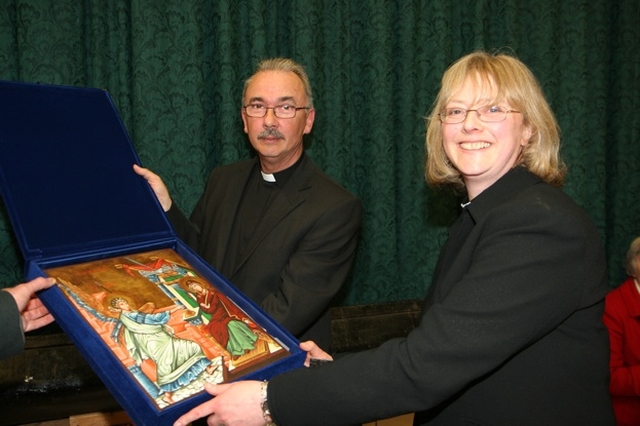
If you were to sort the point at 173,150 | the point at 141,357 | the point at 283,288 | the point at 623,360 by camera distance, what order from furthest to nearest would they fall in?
the point at 173,150 → the point at 623,360 → the point at 283,288 → the point at 141,357

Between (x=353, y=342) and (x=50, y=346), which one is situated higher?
(x=50, y=346)

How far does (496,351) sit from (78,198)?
1.25 m

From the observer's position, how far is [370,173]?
122 inches

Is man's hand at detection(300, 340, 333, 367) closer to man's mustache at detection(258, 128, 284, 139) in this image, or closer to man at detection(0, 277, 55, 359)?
man at detection(0, 277, 55, 359)

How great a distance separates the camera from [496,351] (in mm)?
1068

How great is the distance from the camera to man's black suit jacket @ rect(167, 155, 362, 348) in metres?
1.84

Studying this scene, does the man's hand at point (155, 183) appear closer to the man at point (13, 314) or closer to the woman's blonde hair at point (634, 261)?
the man at point (13, 314)

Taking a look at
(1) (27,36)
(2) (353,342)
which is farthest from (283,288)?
(1) (27,36)

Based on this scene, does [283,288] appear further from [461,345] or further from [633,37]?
[633,37]

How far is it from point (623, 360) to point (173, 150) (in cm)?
251

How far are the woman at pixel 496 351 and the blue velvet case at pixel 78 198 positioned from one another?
21 centimetres

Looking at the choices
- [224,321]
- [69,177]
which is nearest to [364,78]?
[69,177]

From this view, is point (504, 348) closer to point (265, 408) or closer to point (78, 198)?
point (265, 408)

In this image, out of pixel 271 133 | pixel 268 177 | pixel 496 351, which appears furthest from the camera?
pixel 268 177
